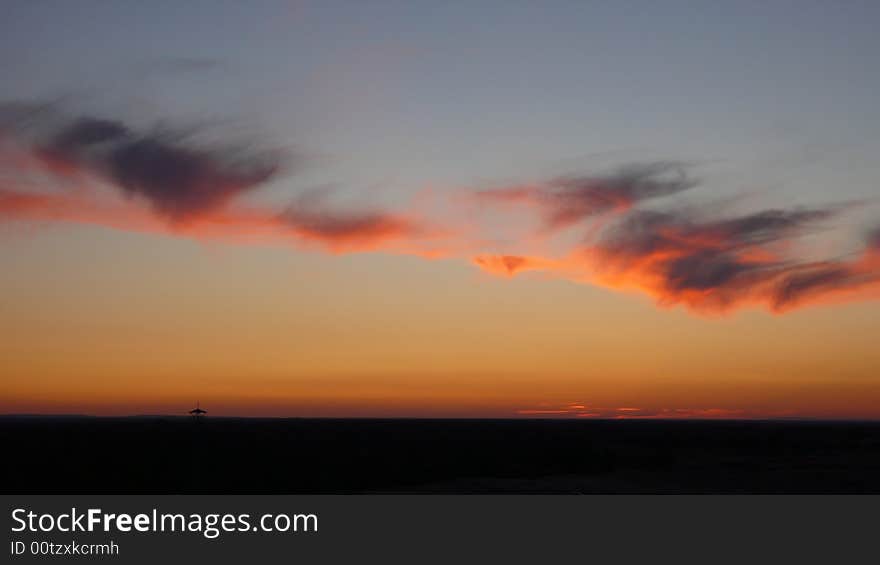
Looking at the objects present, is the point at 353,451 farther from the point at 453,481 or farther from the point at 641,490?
the point at 641,490

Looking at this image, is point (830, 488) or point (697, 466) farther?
point (697, 466)

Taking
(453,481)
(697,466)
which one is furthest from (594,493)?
(697,466)

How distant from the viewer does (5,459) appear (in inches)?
3445
